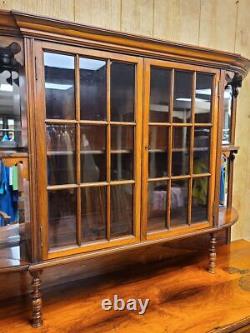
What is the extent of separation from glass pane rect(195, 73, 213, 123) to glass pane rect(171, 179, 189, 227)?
325 mm

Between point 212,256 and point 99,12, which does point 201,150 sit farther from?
point 99,12

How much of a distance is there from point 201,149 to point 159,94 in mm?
352

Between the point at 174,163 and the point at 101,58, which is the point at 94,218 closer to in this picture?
the point at 174,163

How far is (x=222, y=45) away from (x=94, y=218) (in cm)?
145

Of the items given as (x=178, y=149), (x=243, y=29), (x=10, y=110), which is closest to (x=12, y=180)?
(x=10, y=110)

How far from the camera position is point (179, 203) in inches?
53.8

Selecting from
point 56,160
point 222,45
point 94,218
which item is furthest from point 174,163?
point 222,45

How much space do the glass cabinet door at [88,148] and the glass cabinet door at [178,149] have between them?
8cm

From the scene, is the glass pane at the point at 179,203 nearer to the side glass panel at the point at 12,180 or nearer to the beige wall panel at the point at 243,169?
the side glass panel at the point at 12,180

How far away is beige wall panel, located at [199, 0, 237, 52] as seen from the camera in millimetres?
1762

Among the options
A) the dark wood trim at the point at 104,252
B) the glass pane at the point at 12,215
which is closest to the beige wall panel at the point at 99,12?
the glass pane at the point at 12,215

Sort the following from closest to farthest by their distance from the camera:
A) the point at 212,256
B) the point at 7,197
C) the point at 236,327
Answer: the point at 236,327, the point at 7,197, the point at 212,256

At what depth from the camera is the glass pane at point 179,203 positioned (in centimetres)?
134

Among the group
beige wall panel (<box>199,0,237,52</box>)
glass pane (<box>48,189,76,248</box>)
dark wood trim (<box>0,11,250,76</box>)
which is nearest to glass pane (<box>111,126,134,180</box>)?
glass pane (<box>48,189,76,248</box>)
